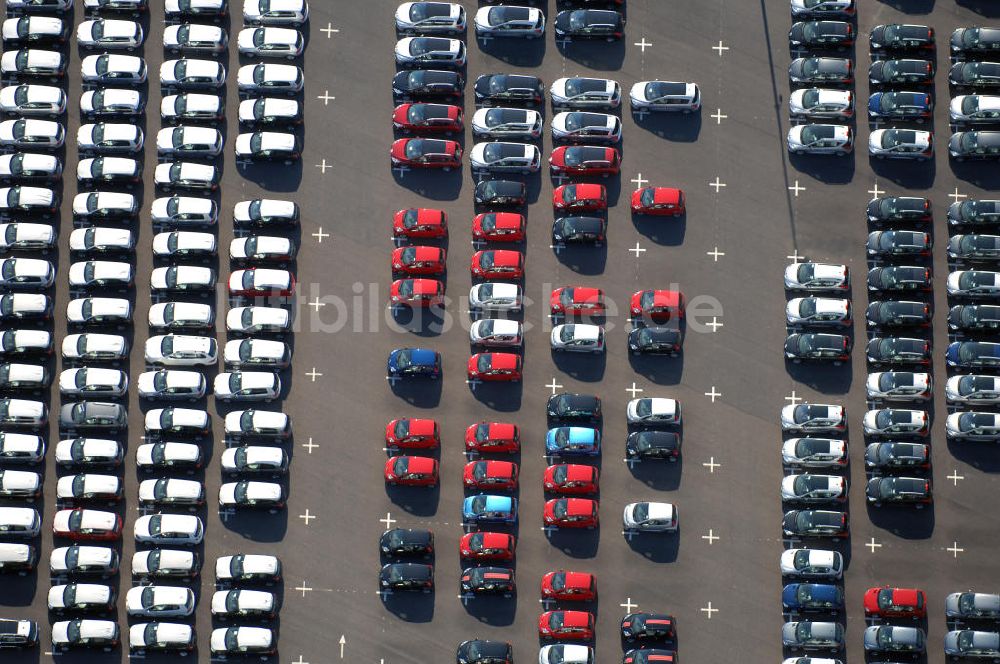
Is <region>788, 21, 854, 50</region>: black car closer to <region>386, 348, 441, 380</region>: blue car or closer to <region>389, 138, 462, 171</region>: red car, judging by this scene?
<region>389, 138, 462, 171</region>: red car

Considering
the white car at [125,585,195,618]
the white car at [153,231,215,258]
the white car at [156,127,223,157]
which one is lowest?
the white car at [125,585,195,618]

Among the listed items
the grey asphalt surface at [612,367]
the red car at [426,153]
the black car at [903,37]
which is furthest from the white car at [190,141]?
the black car at [903,37]

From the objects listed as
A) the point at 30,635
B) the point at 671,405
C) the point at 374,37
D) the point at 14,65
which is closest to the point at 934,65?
the point at 671,405

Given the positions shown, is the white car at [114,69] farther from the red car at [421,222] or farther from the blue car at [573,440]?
the blue car at [573,440]

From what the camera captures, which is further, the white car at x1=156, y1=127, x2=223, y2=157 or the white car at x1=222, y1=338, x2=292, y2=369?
the white car at x1=156, y1=127, x2=223, y2=157

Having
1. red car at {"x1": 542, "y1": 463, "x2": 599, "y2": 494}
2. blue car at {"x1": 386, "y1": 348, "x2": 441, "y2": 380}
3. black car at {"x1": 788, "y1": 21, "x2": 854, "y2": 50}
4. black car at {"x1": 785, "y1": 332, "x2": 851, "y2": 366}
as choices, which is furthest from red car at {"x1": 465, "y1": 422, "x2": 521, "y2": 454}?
black car at {"x1": 788, "y1": 21, "x2": 854, "y2": 50}

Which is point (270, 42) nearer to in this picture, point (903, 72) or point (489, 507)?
point (489, 507)

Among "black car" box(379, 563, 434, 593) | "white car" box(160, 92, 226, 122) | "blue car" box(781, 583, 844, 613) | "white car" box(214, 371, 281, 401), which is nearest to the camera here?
"blue car" box(781, 583, 844, 613)
